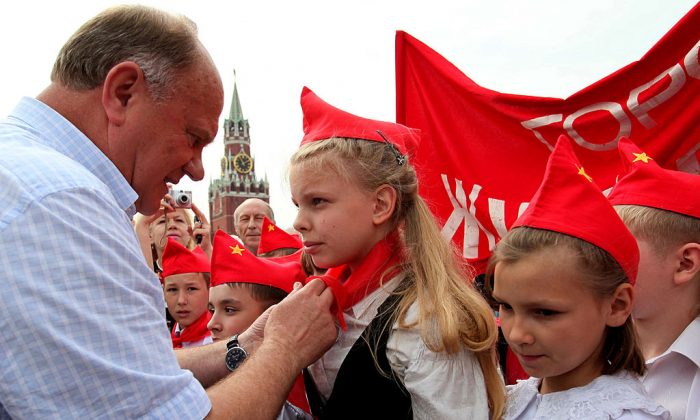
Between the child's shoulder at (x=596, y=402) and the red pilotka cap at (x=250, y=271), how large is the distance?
1.59m

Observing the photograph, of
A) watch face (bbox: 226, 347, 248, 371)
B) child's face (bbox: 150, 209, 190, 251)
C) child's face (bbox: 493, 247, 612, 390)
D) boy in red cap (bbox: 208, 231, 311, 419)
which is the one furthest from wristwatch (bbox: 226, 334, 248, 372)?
child's face (bbox: 150, 209, 190, 251)

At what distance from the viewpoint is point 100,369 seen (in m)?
1.40

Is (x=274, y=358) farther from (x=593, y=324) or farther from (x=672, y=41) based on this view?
(x=672, y=41)

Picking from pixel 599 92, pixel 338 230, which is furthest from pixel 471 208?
pixel 338 230

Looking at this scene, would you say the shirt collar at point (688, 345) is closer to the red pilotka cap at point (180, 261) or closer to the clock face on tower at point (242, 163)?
the red pilotka cap at point (180, 261)

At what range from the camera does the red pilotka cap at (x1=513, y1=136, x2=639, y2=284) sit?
2.15 meters

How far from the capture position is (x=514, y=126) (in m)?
4.61

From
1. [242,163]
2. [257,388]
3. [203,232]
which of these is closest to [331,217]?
[257,388]

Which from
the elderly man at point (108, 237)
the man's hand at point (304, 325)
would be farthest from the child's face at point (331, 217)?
the elderly man at point (108, 237)

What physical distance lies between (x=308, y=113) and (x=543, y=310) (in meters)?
1.40

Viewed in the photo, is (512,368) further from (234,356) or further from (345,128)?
(345,128)

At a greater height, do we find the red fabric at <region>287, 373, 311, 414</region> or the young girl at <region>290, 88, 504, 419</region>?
the young girl at <region>290, 88, 504, 419</region>

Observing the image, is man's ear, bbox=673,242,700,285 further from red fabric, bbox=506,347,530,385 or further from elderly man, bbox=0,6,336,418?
red fabric, bbox=506,347,530,385

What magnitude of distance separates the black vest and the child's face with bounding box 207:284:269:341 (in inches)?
55.1
